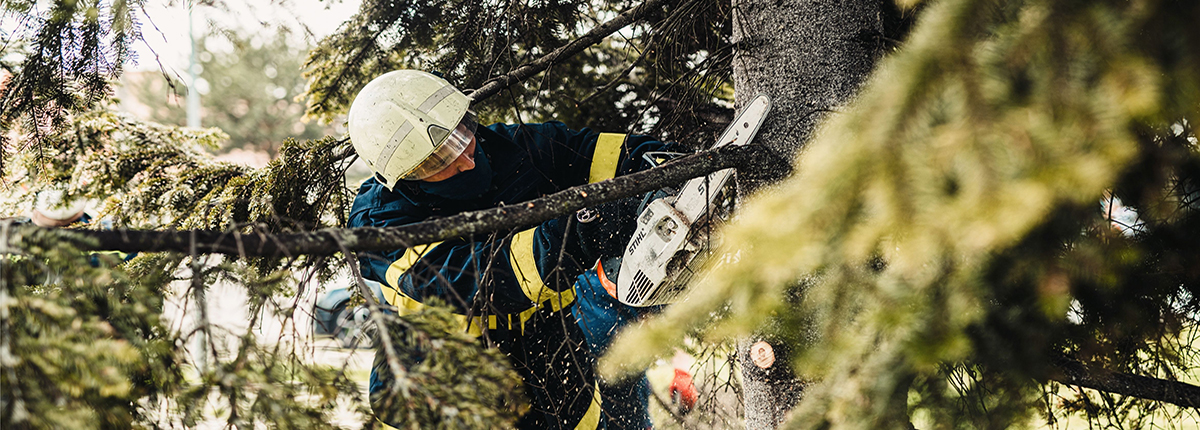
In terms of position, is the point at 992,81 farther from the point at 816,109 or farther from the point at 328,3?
the point at 328,3

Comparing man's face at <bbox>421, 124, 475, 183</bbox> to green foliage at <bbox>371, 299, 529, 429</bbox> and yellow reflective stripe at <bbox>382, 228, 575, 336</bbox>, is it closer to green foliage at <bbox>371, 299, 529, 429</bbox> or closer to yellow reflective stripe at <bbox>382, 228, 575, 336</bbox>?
yellow reflective stripe at <bbox>382, 228, 575, 336</bbox>

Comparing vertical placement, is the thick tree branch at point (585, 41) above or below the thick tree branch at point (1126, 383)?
above

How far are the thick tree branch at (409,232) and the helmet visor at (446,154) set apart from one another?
125 centimetres

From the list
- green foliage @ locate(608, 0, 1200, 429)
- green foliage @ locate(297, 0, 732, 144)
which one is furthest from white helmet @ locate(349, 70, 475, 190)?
green foliage @ locate(608, 0, 1200, 429)

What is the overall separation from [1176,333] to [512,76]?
1984mm

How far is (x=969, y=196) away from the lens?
2.10 feet

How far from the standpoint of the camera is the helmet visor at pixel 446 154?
2.61 m

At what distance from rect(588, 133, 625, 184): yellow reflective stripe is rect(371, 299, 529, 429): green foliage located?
1.54 m

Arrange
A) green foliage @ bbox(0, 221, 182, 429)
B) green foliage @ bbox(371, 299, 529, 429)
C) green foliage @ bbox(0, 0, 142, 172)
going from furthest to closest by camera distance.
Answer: green foliage @ bbox(0, 0, 142, 172), green foliage @ bbox(371, 299, 529, 429), green foliage @ bbox(0, 221, 182, 429)

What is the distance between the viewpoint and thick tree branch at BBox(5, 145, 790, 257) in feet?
3.46

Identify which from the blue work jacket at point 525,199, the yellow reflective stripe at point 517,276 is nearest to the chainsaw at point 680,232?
the yellow reflective stripe at point 517,276

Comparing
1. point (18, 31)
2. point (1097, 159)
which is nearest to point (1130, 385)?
point (1097, 159)

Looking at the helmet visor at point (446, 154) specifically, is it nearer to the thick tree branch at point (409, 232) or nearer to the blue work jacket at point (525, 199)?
the blue work jacket at point (525, 199)

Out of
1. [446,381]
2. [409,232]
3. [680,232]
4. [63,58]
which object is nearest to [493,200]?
[680,232]
